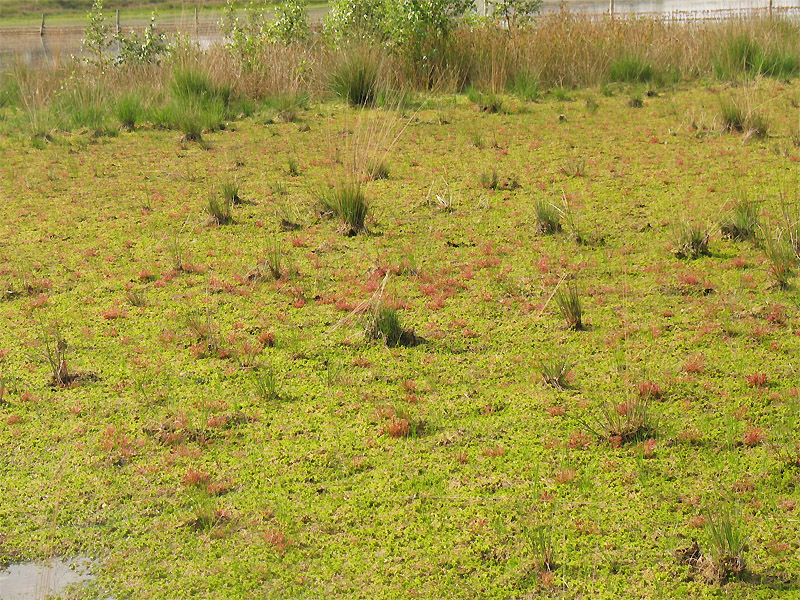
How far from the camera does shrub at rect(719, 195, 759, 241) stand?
18.2 ft

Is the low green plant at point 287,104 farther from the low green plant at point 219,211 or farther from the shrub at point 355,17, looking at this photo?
the low green plant at point 219,211

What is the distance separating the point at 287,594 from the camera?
8.98 ft

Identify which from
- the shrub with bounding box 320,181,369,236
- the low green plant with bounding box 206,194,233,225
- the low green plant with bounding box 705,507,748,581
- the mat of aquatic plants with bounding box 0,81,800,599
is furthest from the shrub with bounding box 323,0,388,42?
the low green plant with bounding box 705,507,748,581

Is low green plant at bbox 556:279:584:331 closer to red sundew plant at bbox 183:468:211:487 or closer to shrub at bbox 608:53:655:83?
red sundew plant at bbox 183:468:211:487

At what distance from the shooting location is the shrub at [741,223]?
5545 mm

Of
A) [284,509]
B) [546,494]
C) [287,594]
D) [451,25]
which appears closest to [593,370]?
[546,494]

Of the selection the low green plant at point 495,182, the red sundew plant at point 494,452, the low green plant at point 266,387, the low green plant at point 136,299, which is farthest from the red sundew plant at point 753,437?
the low green plant at point 495,182

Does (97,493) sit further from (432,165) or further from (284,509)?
(432,165)

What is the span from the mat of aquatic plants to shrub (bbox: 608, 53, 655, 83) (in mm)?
4176

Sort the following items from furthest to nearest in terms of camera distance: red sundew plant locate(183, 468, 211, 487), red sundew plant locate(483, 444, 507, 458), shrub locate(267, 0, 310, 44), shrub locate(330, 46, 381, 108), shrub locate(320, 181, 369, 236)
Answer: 1. shrub locate(267, 0, 310, 44)
2. shrub locate(330, 46, 381, 108)
3. shrub locate(320, 181, 369, 236)
4. red sundew plant locate(483, 444, 507, 458)
5. red sundew plant locate(183, 468, 211, 487)

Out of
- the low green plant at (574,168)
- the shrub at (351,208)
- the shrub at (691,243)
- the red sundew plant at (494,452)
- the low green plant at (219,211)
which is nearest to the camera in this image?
the red sundew plant at (494,452)

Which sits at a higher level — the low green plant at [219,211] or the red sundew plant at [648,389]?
the low green plant at [219,211]

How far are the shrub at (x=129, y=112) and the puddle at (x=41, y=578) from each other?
7.78 meters

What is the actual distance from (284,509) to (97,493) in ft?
2.17
